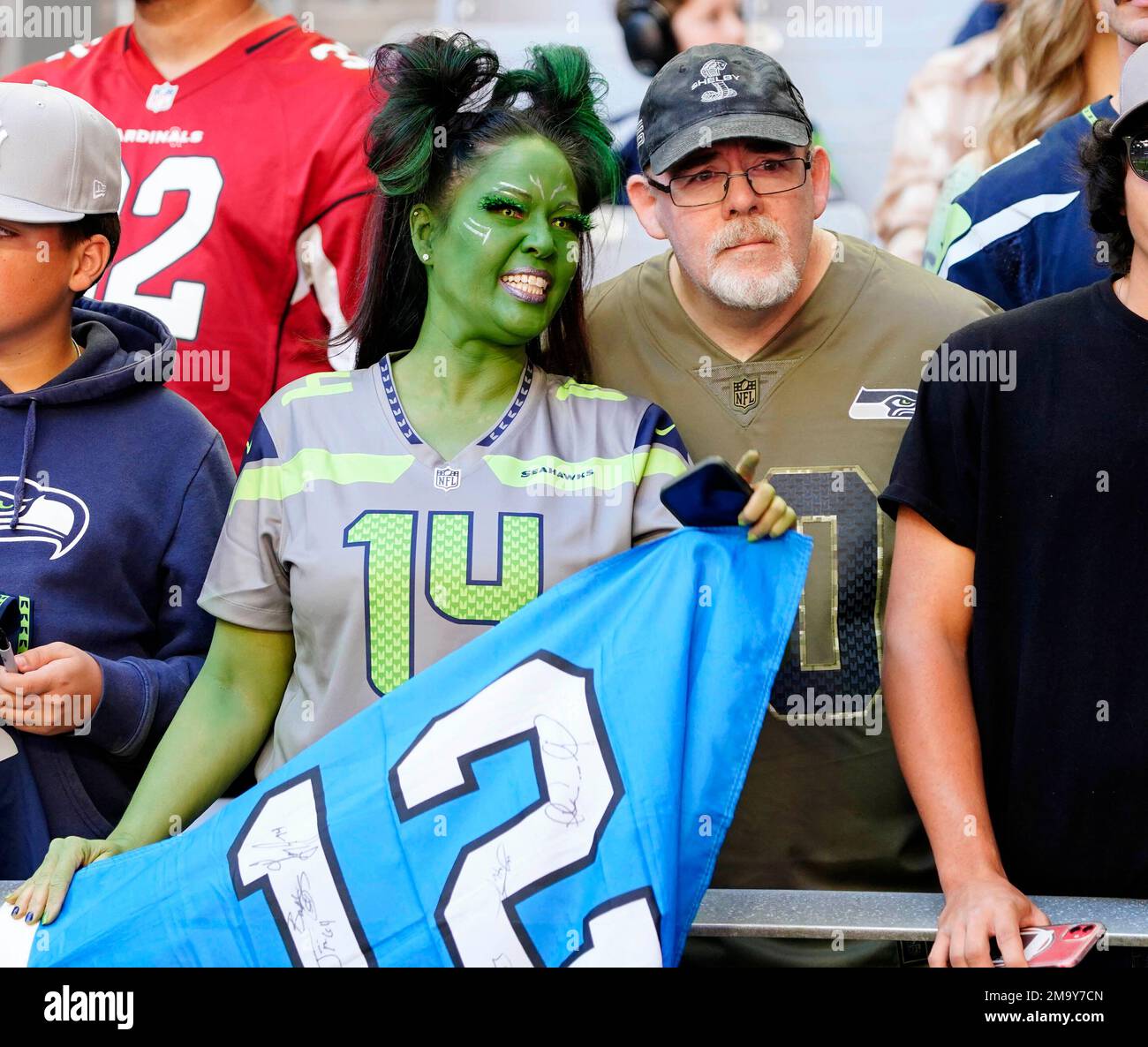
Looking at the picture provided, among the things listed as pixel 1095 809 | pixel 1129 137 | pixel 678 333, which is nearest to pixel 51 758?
pixel 678 333

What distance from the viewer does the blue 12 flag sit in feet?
6.39

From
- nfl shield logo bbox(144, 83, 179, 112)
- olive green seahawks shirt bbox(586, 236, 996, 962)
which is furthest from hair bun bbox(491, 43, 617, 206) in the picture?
nfl shield logo bbox(144, 83, 179, 112)

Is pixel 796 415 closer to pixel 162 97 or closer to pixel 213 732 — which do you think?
pixel 213 732

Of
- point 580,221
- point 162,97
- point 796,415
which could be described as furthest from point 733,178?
point 162,97

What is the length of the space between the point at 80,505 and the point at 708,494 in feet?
3.42

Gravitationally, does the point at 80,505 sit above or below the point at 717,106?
below

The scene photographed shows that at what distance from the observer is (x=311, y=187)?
10.3 ft

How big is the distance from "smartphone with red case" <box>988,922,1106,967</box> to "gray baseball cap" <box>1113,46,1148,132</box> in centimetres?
107

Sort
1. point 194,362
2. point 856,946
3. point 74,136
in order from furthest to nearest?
1. point 194,362
2. point 74,136
3. point 856,946

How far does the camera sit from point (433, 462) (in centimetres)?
229

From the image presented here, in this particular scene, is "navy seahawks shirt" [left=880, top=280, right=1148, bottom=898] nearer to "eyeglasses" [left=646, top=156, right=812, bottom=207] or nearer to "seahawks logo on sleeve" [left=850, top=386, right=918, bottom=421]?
"seahawks logo on sleeve" [left=850, top=386, right=918, bottom=421]

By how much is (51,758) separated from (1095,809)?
1.51 meters

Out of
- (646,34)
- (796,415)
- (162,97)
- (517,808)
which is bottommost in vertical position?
(517,808)
